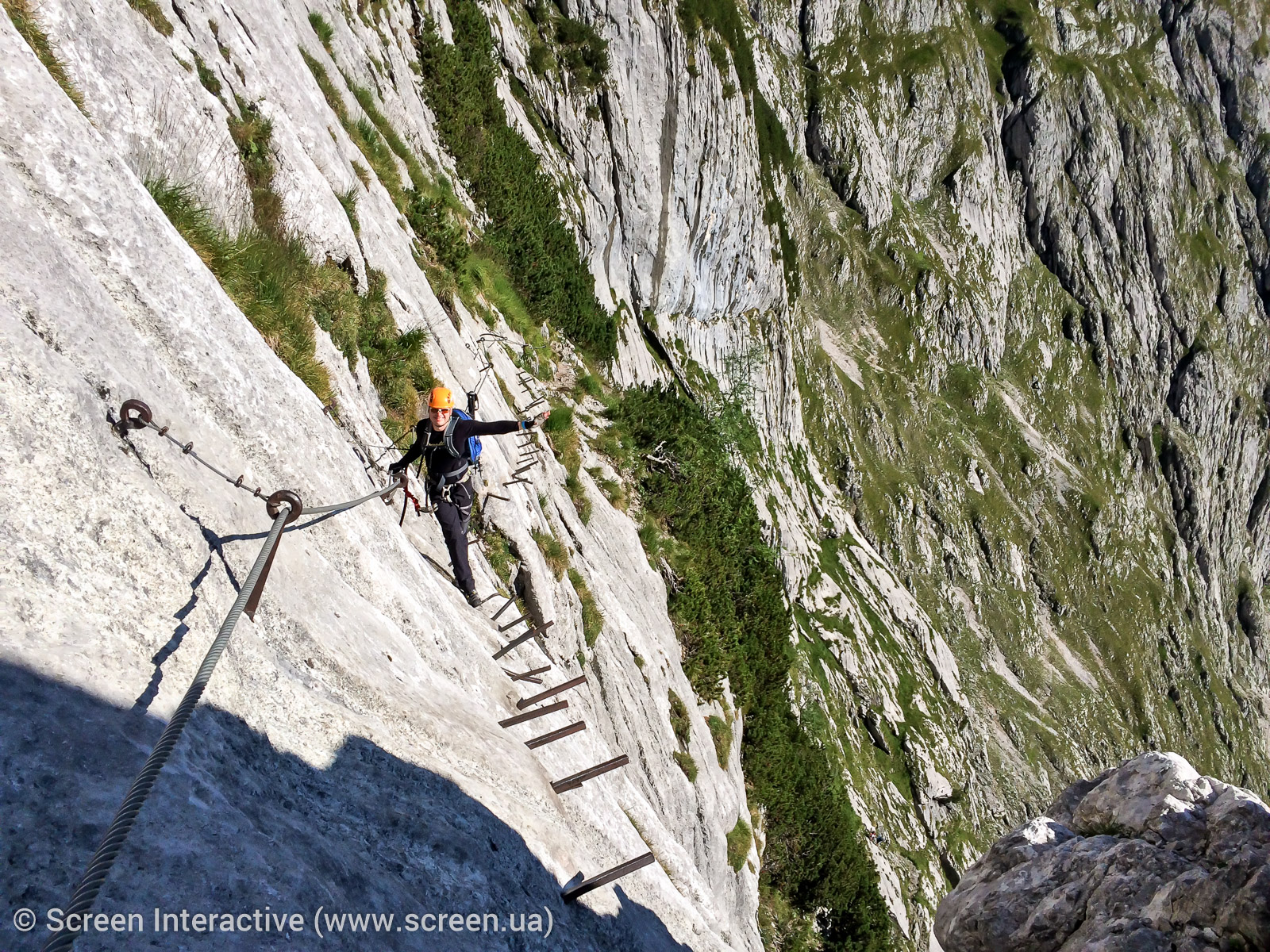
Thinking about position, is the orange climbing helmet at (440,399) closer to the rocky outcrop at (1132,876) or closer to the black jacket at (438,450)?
the black jacket at (438,450)

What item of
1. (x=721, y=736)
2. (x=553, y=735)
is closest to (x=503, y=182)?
(x=721, y=736)

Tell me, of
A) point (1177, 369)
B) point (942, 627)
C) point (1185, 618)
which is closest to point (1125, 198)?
point (1177, 369)

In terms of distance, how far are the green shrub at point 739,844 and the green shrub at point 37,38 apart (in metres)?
18.8

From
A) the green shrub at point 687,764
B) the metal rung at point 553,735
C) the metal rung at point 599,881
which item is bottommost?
the metal rung at point 599,881

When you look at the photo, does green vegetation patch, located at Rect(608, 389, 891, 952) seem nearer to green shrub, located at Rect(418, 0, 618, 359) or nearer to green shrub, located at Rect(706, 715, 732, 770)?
green shrub, located at Rect(706, 715, 732, 770)

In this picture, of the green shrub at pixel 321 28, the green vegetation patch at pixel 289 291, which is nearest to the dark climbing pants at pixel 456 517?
the green vegetation patch at pixel 289 291

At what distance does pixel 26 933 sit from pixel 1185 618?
11593cm

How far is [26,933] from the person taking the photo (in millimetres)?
3064

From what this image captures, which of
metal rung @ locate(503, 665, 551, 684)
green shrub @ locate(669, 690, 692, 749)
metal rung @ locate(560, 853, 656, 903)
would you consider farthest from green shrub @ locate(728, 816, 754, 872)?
metal rung @ locate(560, 853, 656, 903)

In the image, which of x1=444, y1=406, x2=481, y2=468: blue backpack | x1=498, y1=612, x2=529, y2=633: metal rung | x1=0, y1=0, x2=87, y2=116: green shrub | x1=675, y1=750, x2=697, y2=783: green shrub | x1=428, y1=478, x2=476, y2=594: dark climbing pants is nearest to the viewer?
x1=0, y1=0, x2=87, y2=116: green shrub

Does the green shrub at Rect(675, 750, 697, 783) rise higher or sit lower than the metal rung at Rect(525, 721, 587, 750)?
higher

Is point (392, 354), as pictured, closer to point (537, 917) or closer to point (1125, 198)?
point (537, 917)

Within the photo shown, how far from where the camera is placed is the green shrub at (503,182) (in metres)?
23.5

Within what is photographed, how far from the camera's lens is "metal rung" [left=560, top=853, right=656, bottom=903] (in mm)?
6547
